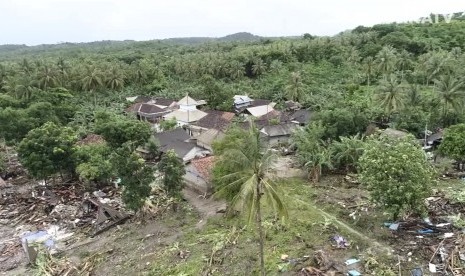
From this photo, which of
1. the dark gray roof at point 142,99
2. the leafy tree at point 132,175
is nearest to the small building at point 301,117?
the dark gray roof at point 142,99

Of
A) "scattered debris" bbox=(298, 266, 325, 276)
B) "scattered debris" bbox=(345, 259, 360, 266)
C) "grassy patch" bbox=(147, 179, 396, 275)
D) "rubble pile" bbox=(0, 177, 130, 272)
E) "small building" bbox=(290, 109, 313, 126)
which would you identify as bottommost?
"rubble pile" bbox=(0, 177, 130, 272)

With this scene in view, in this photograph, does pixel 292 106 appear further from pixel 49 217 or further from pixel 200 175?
pixel 49 217

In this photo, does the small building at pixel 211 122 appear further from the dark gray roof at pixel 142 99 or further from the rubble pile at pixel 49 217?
the rubble pile at pixel 49 217

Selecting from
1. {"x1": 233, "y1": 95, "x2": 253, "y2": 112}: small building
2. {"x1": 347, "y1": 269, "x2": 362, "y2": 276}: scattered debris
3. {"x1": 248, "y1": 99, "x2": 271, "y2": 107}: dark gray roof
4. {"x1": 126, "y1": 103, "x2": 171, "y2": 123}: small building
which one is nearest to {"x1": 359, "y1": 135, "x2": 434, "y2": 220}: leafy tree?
{"x1": 347, "y1": 269, "x2": 362, "y2": 276}: scattered debris

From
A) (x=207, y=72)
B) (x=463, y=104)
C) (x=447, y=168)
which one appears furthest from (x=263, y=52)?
(x=447, y=168)

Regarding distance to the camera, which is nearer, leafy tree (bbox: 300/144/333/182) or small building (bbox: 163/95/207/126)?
leafy tree (bbox: 300/144/333/182)

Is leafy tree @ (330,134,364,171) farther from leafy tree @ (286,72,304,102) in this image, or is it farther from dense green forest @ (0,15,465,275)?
leafy tree @ (286,72,304,102)

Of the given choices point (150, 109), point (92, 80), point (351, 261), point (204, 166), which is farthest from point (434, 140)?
point (92, 80)
